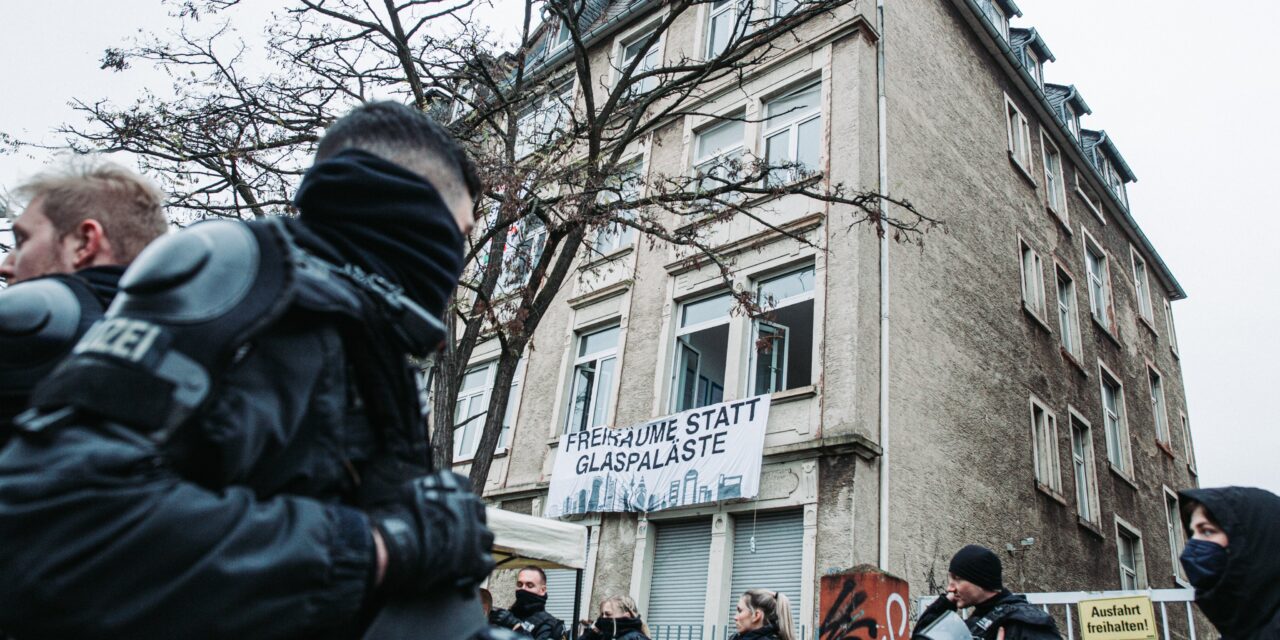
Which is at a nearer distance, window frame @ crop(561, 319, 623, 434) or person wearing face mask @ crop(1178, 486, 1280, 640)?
person wearing face mask @ crop(1178, 486, 1280, 640)

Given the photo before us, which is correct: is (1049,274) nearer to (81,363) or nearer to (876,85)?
(876,85)

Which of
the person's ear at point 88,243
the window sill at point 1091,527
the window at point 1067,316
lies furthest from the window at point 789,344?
the person's ear at point 88,243

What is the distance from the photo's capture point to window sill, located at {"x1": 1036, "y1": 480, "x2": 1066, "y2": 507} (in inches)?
593

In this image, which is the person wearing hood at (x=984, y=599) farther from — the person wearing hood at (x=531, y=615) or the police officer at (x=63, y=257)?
the police officer at (x=63, y=257)

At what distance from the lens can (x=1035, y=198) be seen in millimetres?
19047

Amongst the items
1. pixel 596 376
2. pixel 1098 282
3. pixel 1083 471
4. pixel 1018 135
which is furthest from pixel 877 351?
pixel 1098 282

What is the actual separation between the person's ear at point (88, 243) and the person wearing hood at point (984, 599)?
472cm

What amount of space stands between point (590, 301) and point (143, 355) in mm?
15372

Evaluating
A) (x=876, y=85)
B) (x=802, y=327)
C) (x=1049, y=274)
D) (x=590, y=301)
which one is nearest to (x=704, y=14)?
(x=876, y=85)

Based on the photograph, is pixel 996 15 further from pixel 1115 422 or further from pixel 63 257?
pixel 63 257

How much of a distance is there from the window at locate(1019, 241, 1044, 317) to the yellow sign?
34.7ft

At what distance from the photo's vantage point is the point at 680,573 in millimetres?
12664

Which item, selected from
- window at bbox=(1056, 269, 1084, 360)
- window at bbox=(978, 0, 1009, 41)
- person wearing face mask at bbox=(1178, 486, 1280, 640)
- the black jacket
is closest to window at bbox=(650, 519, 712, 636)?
person wearing face mask at bbox=(1178, 486, 1280, 640)

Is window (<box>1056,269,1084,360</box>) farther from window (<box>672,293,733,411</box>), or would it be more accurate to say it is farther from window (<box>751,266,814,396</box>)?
window (<box>672,293,733,411</box>)
